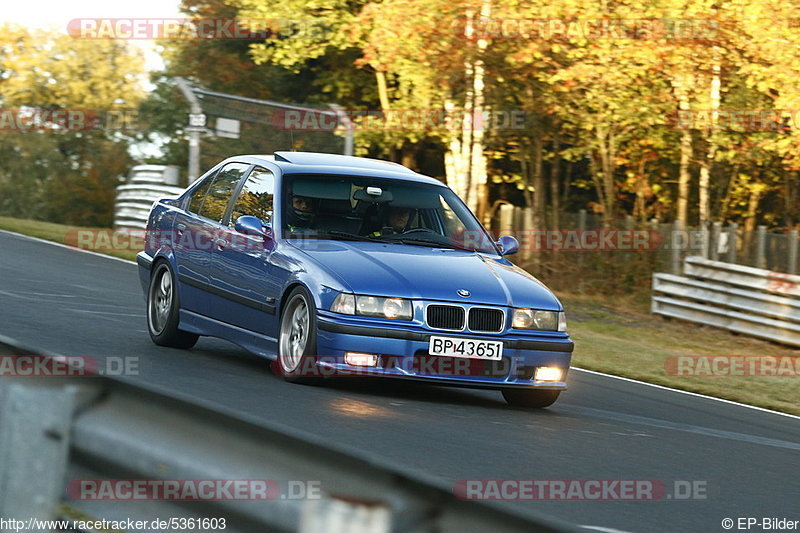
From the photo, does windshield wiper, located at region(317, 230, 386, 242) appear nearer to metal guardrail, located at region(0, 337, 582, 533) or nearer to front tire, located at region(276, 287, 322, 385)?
front tire, located at region(276, 287, 322, 385)

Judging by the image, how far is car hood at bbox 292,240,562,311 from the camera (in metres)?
8.91

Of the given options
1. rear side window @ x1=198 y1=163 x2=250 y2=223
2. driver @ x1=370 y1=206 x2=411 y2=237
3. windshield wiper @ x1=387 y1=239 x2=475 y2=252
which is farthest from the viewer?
rear side window @ x1=198 y1=163 x2=250 y2=223

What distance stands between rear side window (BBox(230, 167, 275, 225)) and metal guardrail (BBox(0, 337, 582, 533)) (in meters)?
6.24

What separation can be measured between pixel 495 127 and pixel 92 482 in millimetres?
24597

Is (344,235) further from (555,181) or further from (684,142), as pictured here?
(555,181)

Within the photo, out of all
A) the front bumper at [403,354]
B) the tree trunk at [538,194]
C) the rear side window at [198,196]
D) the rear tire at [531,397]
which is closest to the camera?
the front bumper at [403,354]

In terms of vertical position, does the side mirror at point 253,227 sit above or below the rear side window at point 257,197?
below

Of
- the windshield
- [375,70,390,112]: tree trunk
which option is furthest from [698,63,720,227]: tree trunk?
→ the windshield

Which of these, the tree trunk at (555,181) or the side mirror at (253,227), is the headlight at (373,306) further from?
the tree trunk at (555,181)

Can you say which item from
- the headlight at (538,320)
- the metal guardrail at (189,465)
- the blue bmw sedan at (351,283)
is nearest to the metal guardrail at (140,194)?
the blue bmw sedan at (351,283)

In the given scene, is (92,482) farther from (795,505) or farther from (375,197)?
(375,197)

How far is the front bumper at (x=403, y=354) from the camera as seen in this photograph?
877 cm

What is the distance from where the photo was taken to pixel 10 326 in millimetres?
10797

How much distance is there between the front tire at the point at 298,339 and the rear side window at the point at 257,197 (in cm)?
96
